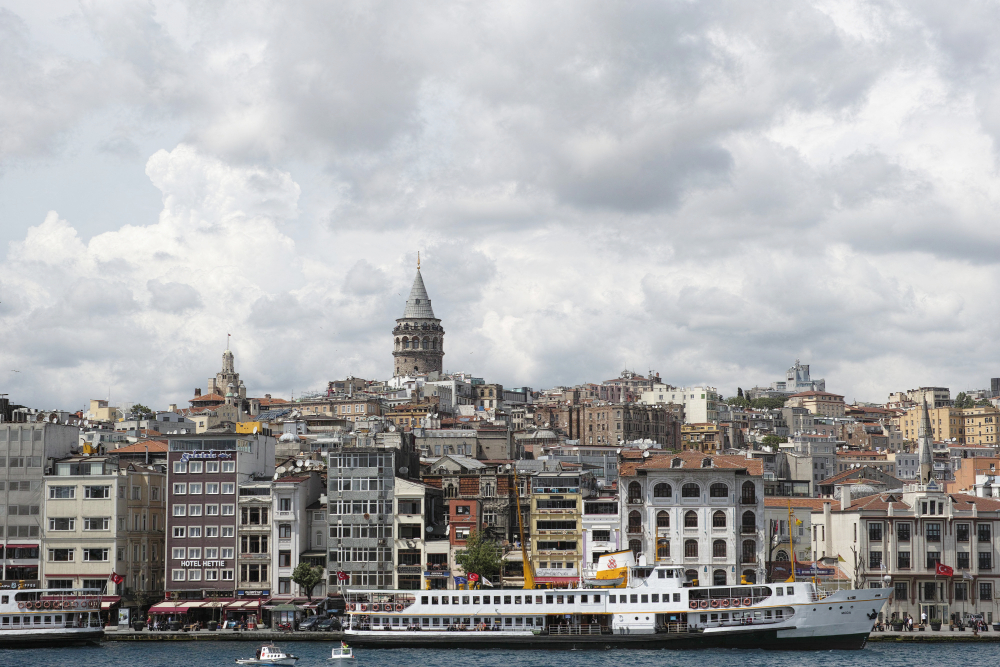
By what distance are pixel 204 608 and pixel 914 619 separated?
49099mm

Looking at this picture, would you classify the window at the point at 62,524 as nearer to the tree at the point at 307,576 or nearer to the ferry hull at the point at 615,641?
the tree at the point at 307,576

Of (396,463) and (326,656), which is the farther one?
(396,463)

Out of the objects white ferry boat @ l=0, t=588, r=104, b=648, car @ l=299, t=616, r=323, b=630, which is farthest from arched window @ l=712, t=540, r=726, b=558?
white ferry boat @ l=0, t=588, r=104, b=648

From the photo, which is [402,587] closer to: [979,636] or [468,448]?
[979,636]

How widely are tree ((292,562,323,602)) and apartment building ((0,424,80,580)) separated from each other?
63.7 ft

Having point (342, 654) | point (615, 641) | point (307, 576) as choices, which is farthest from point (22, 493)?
point (615, 641)

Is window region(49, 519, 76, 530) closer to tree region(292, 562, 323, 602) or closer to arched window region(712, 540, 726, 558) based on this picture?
tree region(292, 562, 323, 602)

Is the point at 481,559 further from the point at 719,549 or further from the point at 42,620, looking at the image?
the point at 42,620

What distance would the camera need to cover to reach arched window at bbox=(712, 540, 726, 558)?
315ft

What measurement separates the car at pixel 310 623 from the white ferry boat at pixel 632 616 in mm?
4834

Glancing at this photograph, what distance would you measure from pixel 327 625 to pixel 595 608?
1921 centimetres

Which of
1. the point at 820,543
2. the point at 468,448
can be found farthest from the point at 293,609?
the point at 468,448

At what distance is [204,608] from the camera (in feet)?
314

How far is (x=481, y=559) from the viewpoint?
313 ft
